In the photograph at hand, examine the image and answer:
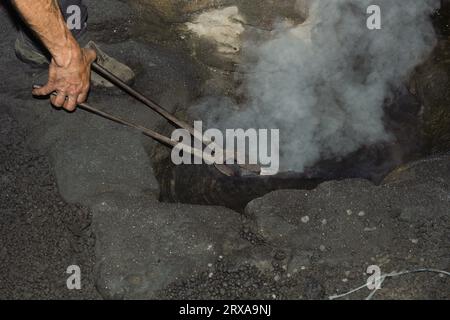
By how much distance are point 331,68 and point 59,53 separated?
254cm

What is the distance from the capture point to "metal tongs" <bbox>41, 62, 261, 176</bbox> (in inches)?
138

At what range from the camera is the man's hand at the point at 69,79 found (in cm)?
300

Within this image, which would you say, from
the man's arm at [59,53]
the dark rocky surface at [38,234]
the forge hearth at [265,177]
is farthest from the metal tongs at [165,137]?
the dark rocky surface at [38,234]

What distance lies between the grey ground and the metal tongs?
0.55 ft

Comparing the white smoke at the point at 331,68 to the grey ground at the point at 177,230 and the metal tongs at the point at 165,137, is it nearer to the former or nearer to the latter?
the metal tongs at the point at 165,137

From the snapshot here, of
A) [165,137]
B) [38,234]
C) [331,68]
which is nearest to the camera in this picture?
[38,234]

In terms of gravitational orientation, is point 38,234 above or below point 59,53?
below

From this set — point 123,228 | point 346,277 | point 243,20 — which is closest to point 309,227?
point 346,277

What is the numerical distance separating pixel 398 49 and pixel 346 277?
95.0 inches

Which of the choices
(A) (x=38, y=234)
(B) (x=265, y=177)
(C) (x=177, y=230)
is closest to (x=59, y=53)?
(A) (x=38, y=234)

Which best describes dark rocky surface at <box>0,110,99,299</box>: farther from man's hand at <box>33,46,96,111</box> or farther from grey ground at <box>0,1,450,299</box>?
man's hand at <box>33,46,96,111</box>

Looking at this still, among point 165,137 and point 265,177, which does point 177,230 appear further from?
point 265,177

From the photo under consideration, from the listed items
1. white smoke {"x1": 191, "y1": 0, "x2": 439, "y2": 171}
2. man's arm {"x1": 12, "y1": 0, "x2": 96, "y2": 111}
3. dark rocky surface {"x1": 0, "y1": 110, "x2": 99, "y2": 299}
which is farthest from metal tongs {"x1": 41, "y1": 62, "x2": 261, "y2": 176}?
dark rocky surface {"x1": 0, "y1": 110, "x2": 99, "y2": 299}

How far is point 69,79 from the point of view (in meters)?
3.07
